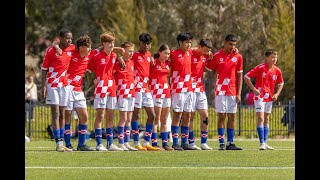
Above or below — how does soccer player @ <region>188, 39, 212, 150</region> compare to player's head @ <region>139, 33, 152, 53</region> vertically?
below

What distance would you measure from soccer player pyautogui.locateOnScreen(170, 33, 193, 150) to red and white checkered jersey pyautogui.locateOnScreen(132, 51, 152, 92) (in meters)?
0.55

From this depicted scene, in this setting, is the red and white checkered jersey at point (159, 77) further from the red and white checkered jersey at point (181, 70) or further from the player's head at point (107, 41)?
the player's head at point (107, 41)

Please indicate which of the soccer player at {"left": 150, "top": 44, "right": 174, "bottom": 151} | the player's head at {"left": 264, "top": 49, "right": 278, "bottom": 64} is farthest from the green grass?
the player's head at {"left": 264, "top": 49, "right": 278, "bottom": 64}

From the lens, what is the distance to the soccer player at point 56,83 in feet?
73.7

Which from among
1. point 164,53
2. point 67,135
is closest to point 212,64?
point 164,53

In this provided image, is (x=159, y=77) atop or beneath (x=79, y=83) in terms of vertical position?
atop

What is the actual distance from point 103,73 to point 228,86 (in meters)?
2.66

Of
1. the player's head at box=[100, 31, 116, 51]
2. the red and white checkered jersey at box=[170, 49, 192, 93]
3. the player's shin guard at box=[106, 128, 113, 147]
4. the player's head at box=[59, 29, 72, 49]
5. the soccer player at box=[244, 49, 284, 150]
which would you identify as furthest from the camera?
the soccer player at box=[244, 49, 284, 150]

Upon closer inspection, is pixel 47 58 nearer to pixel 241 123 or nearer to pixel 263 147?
pixel 263 147

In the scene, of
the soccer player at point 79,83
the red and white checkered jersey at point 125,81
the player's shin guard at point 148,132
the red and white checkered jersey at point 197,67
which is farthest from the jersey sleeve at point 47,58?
the red and white checkered jersey at point 197,67

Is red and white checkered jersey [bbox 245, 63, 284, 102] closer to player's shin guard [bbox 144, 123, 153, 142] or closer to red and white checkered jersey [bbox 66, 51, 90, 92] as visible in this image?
player's shin guard [bbox 144, 123, 153, 142]

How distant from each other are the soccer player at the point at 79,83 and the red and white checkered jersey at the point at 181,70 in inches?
75.5

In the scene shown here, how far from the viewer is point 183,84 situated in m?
23.8

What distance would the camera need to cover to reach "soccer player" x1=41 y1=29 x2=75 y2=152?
22.5 metres
